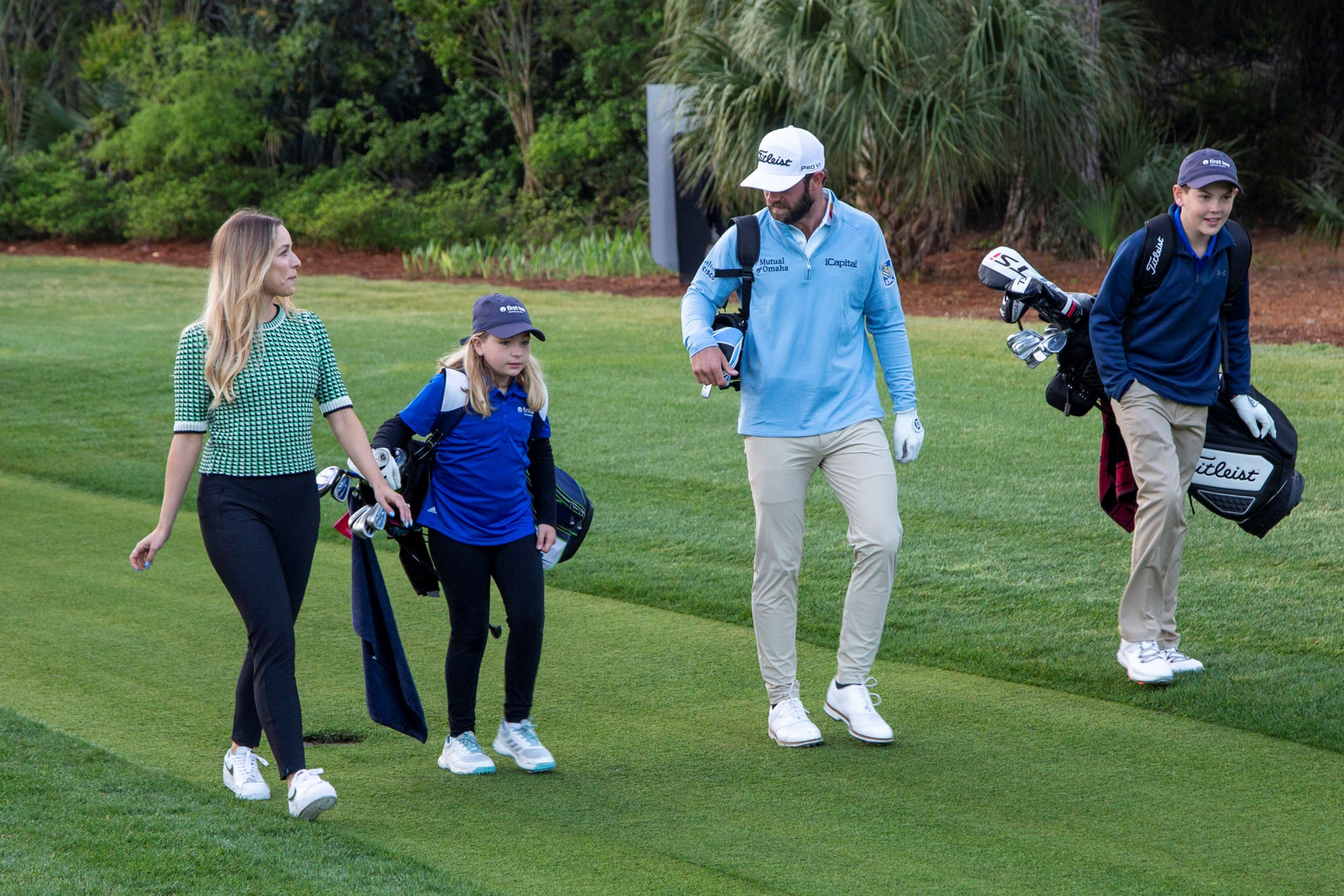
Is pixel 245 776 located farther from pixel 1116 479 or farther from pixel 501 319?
pixel 1116 479

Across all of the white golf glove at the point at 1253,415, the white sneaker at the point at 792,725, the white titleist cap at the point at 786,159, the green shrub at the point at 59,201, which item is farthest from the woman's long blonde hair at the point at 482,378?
the green shrub at the point at 59,201

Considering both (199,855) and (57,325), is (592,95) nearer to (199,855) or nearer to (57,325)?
(57,325)

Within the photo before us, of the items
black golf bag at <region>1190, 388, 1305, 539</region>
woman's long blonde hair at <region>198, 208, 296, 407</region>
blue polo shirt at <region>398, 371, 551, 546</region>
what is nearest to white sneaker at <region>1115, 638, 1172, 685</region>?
black golf bag at <region>1190, 388, 1305, 539</region>

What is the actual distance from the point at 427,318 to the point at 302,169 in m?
14.2

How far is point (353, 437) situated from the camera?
421cm

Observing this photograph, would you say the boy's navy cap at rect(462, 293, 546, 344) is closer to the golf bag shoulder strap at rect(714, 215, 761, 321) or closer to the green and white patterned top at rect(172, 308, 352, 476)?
the green and white patterned top at rect(172, 308, 352, 476)

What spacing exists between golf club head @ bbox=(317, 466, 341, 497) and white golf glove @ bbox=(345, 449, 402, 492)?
0.20ft

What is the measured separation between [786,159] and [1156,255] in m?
1.47

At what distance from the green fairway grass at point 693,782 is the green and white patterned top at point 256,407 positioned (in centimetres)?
102

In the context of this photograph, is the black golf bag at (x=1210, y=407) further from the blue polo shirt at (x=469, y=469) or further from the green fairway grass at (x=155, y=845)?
the green fairway grass at (x=155, y=845)

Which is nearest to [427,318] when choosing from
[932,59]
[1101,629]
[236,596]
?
[932,59]

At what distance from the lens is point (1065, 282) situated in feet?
56.5

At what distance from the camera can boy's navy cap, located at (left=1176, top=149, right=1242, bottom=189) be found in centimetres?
507

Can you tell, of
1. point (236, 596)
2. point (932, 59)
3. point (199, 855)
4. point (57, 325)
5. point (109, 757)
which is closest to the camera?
point (199, 855)
